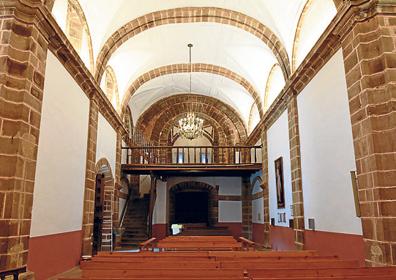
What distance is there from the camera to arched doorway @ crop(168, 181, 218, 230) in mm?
15086

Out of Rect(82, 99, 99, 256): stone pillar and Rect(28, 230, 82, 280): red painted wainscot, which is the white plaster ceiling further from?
Rect(28, 230, 82, 280): red painted wainscot

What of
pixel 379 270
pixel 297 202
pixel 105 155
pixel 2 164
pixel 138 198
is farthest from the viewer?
pixel 138 198

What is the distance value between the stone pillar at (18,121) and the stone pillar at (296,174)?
5.33 metres

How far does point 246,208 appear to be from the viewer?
48.1ft

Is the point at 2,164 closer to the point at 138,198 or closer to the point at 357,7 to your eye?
the point at 357,7

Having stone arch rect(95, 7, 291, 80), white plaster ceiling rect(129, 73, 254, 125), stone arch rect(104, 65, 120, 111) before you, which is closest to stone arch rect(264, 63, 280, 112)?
stone arch rect(95, 7, 291, 80)

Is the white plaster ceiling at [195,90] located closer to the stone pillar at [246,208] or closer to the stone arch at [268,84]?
the stone arch at [268,84]

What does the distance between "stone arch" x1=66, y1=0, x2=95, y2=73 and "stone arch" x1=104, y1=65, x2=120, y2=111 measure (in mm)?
2120

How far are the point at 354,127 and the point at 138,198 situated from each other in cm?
1110

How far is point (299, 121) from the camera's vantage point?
7.82m

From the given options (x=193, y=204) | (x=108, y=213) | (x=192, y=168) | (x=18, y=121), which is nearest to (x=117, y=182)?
(x=108, y=213)

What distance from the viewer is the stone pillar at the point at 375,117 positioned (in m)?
4.39

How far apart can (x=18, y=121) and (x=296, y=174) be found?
573 centimetres

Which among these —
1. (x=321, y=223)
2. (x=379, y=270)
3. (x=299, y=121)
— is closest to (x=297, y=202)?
(x=321, y=223)
